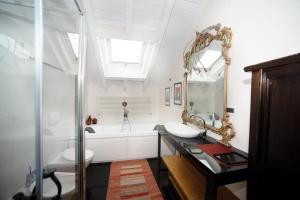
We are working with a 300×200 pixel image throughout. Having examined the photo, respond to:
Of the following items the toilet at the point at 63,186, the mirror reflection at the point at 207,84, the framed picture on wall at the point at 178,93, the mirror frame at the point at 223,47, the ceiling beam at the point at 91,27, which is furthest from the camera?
the framed picture on wall at the point at 178,93

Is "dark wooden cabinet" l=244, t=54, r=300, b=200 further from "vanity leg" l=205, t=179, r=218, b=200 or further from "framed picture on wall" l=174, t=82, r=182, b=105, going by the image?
"framed picture on wall" l=174, t=82, r=182, b=105

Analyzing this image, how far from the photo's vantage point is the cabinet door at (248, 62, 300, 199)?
54cm

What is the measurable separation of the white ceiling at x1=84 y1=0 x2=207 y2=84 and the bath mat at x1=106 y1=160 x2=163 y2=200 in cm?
201

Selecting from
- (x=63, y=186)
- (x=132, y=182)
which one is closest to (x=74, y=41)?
(x=63, y=186)

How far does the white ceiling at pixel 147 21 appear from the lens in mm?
1734

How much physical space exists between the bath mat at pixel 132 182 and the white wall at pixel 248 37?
1.30 meters

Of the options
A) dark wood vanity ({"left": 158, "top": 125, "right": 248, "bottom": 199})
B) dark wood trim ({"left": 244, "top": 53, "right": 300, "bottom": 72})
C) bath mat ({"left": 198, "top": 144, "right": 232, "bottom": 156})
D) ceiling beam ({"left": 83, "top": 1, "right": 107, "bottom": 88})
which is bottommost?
dark wood vanity ({"left": 158, "top": 125, "right": 248, "bottom": 199})

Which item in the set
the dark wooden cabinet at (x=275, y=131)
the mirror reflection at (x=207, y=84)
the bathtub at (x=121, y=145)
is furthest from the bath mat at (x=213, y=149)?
the bathtub at (x=121, y=145)

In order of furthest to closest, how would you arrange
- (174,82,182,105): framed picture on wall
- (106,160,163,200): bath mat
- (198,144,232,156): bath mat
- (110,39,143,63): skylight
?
(110,39,143,63): skylight < (174,82,182,105): framed picture on wall < (106,160,163,200): bath mat < (198,144,232,156): bath mat

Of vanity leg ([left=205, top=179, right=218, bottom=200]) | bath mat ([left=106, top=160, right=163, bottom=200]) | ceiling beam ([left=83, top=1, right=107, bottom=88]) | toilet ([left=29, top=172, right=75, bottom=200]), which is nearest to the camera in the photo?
vanity leg ([left=205, top=179, right=218, bottom=200])

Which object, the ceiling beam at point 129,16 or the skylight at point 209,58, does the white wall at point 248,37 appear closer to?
the skylight at point 209,58


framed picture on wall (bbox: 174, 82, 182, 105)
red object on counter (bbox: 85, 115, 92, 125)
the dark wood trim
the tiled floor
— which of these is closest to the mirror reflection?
framed picture on wall (bbox: 174, 82, 182, 105)

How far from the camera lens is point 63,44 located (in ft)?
5.94

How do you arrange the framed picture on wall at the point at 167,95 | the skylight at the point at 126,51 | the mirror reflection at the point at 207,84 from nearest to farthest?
the mirror reflection at the point at 207,84, the skylight at the point at 126,51, the framed picture on wall at the point at 167,95
